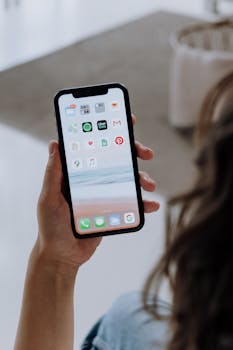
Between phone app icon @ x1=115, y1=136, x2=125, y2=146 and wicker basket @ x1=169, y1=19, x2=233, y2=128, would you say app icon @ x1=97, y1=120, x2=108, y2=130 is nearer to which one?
phone app icon @ x1=115, y1=136, x2=125, y2=146

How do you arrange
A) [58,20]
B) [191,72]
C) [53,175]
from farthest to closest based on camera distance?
[58,20] < [191,72] < [53,175]

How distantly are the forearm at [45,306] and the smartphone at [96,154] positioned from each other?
4 cm

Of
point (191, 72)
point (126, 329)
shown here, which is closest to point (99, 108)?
point (126, 329)

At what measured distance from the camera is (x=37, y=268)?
2.36 feet

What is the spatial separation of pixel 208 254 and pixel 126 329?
1.38ft

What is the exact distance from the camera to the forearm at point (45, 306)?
2.37ft

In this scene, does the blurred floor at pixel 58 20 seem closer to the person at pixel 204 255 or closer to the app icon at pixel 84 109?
the app icon at pixel 84 109

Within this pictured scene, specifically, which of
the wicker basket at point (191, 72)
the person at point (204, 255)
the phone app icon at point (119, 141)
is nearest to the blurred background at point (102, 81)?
the wicker basket at point (191, 72)

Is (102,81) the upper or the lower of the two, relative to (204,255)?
upper

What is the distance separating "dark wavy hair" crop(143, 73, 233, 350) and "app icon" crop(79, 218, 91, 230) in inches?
12.4

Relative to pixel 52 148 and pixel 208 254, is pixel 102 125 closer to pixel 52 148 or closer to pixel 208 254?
pixel 52 148

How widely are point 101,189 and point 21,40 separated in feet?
6.65

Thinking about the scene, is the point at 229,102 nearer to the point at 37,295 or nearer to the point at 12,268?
the point at 37,295

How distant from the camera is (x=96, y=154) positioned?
727mm
